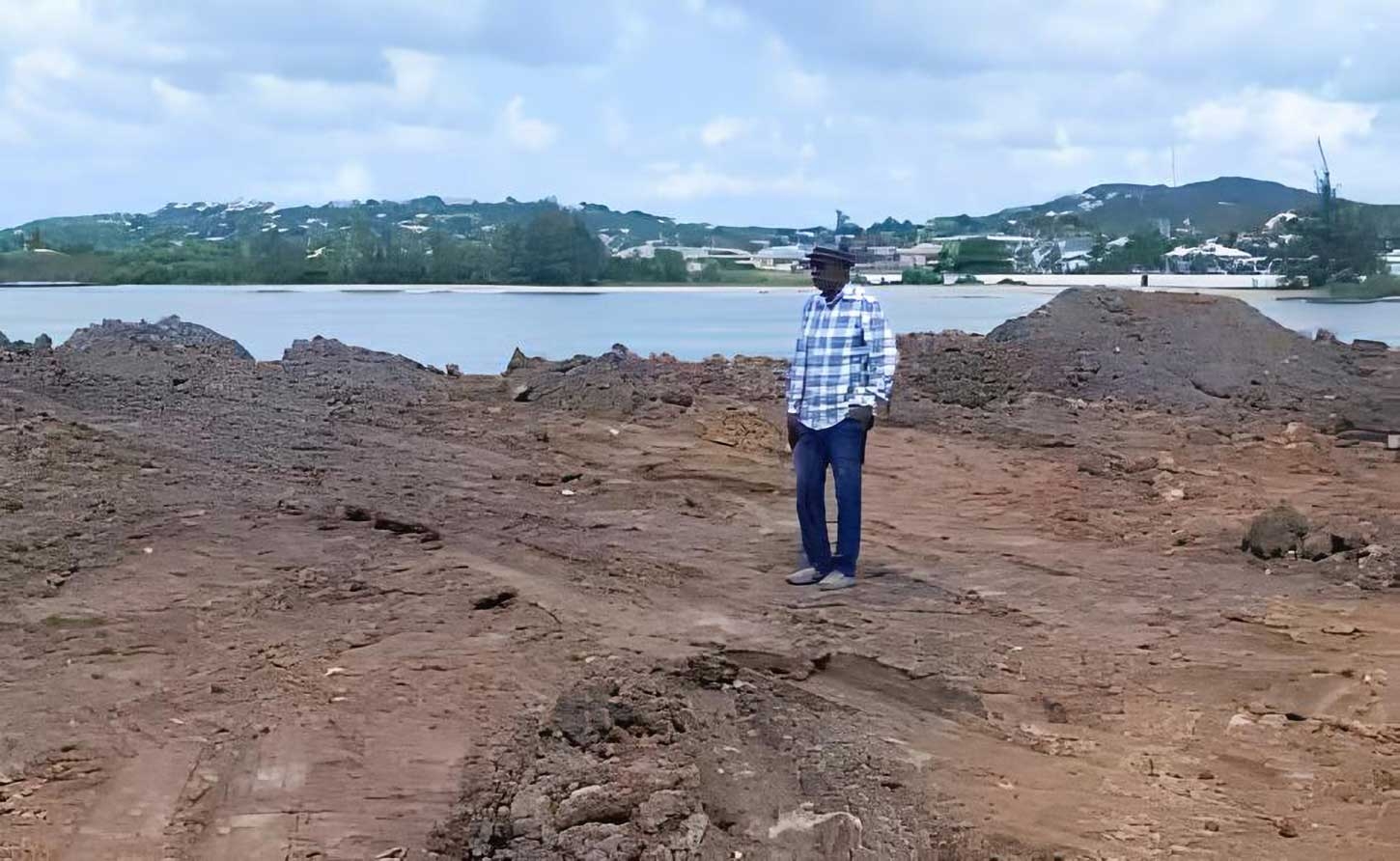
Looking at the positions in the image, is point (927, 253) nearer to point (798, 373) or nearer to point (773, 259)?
point (773, 259)

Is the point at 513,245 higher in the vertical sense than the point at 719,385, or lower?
higher

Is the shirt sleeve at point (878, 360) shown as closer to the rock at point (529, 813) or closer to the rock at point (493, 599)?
the rock at point (493, 599)

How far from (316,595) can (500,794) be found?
8.19 ft

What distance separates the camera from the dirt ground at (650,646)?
162 inches

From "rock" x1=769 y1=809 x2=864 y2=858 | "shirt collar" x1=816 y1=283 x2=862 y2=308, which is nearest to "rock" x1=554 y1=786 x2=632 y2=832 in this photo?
"rock" x1=769 y1=809 x2=864 y2=858

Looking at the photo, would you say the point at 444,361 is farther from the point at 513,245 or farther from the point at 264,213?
the point at 264,213

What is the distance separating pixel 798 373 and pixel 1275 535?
9.43ft

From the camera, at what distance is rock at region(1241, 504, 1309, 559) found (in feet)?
24.4

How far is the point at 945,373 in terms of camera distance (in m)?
14.9

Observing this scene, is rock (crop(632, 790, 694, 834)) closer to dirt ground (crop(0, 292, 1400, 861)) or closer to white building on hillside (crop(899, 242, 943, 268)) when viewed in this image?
dirt ground (crop(0, 292, 1400, 861))

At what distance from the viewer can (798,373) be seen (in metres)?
6.70

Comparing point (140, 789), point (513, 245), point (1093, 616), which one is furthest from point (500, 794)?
point (513, 245)

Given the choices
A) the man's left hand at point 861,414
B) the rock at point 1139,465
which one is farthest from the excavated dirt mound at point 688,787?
the rock at point 1139,465

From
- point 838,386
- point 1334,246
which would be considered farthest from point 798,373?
point 1334,246
